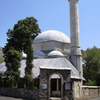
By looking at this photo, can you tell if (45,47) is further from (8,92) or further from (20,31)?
(8,92)

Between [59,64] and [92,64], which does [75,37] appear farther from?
[92,64]

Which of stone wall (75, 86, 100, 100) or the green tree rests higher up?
the green tree

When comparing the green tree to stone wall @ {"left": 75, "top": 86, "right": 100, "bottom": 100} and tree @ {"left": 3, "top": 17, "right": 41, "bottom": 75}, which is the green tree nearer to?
stone wall @ {"left": 75, "top": 86, "right": 100, "bottom": 100}

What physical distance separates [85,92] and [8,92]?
6283 millimetres

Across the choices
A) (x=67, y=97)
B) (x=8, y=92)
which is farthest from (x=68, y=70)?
(x=8, y=92)

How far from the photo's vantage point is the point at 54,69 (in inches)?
475

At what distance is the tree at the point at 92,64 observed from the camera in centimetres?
2750

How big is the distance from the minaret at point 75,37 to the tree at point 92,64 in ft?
13.3

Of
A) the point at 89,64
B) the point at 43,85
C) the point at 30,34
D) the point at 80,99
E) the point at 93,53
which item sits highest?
the point at 30,34

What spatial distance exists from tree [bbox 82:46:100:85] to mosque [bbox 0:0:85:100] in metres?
3.73

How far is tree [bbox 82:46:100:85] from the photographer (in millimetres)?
27500

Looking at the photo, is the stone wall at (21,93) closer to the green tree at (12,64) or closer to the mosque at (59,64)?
the mosque at (59,64)

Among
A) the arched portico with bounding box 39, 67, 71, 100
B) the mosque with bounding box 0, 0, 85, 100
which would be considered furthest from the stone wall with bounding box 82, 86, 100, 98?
the arched portico with bounding box 39, 67, 71, 100

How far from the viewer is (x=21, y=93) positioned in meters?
13.6
